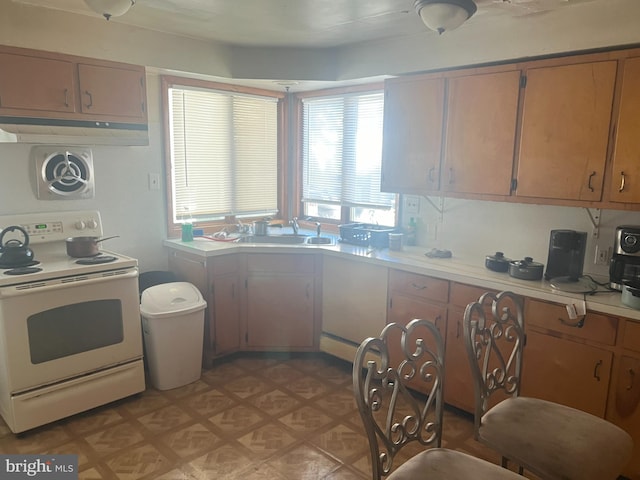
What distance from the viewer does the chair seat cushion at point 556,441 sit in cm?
154

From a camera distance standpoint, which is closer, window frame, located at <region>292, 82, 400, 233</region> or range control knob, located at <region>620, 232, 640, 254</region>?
range control knob, located at <region>620, 232, 640, 254</region>

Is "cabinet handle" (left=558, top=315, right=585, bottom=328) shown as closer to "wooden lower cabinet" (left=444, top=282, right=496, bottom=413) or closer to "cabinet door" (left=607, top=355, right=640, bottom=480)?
"cabinet door" (left=607, top=355, right=640, bottom=480)

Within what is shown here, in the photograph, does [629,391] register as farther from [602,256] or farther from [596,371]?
[602,256]

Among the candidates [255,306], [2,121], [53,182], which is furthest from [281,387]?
[2,121]

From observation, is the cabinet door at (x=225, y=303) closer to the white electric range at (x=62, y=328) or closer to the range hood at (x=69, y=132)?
the white electric range at (x=62, y=328)

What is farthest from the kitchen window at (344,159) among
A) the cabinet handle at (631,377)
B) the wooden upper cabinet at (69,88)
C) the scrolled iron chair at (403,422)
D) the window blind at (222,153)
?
the scrolled iron chair at (403,422)

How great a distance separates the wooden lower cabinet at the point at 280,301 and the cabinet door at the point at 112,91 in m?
1.27

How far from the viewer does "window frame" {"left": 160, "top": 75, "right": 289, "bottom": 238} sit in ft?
11.5

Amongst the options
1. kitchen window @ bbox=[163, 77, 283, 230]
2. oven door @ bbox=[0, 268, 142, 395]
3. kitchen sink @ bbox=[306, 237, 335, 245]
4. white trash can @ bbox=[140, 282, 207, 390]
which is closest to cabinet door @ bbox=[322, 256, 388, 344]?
kitchen sink @ bbox=[306, 237, 335, 245]

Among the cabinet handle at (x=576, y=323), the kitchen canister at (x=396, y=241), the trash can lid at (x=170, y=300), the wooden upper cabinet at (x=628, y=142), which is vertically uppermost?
the wooden upper cabinet at (x=628, y=142)

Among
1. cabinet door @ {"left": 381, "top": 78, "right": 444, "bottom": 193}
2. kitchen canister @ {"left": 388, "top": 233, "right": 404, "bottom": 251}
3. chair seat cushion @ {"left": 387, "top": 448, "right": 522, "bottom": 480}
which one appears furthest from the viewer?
kitchen canister @ {"left": 388, "top": 233, "right": 404, "bottom": 251}

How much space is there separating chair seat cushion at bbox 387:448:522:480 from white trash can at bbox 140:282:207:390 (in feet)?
6.34

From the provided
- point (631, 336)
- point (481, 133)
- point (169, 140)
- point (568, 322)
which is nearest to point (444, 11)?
point (481, 133)

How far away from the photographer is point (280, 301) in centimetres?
345
